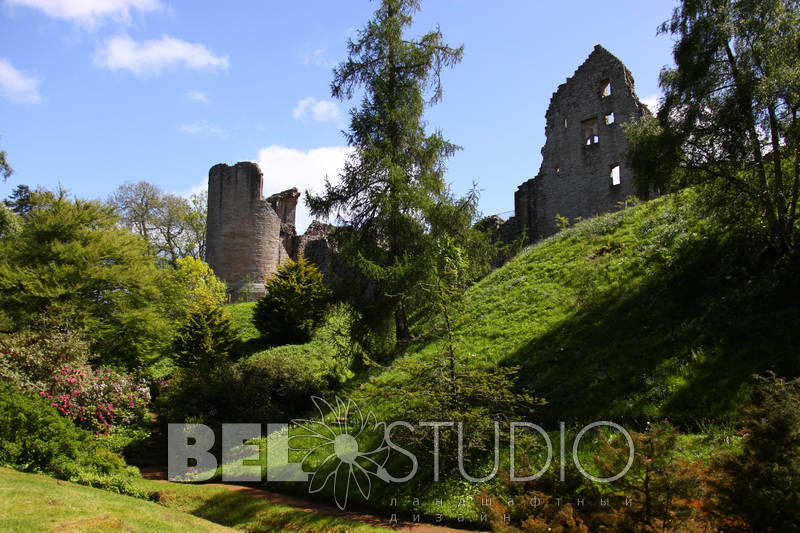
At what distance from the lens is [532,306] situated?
12.5 meters

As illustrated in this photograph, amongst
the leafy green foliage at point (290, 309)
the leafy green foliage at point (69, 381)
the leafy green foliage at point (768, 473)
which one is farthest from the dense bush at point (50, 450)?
the leafy green foliage at point (290, 309)

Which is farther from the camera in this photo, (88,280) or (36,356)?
(88,280)

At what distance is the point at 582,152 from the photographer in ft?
82.9

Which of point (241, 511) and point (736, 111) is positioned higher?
point (736, 111)

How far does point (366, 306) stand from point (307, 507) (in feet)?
21.4

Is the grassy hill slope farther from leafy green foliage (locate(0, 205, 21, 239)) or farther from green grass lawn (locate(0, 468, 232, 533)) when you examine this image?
leafy green foliage (locate(0, 205, 21, 239))

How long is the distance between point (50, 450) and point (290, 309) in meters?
11.1

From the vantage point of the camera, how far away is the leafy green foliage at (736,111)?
28.7ft

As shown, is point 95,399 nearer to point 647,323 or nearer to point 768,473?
point 647,323

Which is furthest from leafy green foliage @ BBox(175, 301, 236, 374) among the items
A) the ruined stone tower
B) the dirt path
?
the ruined stone tower

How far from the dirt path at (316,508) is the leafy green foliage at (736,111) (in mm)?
7733

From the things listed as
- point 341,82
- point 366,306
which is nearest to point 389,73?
point 341,82

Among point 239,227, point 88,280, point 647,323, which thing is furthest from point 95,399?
point 239,227

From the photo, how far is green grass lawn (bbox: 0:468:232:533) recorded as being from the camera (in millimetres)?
4883
